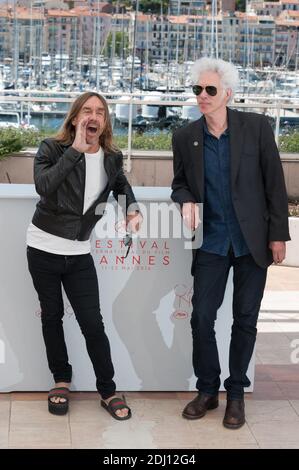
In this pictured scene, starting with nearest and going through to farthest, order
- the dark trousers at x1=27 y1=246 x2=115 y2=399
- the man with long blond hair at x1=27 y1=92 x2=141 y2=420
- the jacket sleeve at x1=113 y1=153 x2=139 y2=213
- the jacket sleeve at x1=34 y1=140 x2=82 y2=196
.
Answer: the jacket sleeve at x1=34 y1=140 x2=82 y2=196
the man with long blond hair at x1=27 y1=92 x2=141 y2=420
the dark trousers at x1=27 y1=246 x2=115 y2=399
the jacket sleeve at x1=113 y1=153 x2=139 y2=213

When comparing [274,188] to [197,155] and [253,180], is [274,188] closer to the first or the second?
[253,180]

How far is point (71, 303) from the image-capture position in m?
5.02

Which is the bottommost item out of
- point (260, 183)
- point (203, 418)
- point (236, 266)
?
point (203, 418)

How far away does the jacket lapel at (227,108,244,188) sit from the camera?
4824 mm

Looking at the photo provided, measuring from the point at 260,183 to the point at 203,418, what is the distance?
1.25 m

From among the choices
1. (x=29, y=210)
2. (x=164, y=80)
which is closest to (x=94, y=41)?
(x=164, y=80)

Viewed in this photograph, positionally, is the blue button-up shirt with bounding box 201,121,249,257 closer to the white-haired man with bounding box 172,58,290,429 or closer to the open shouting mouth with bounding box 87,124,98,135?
the white-haired man with bounding box 172,58,290,429

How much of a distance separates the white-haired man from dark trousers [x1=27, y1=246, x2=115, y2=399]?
0.50 metres

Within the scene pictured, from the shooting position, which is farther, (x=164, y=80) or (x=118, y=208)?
(x=164, y=80)

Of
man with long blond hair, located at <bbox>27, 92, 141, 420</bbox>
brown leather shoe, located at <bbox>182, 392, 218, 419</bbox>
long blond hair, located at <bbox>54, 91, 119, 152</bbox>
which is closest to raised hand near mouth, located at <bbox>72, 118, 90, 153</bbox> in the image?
man with long blond hair, located at <bbox>27, 92, 141, 420</bbox>

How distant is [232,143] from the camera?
4.84 metres

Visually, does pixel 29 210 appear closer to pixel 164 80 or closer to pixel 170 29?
pixel 164 80

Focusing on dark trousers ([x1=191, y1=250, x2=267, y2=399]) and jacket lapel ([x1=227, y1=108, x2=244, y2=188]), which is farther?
dark trousers ([x1=191, y1=250, x2=267, y2=399])
